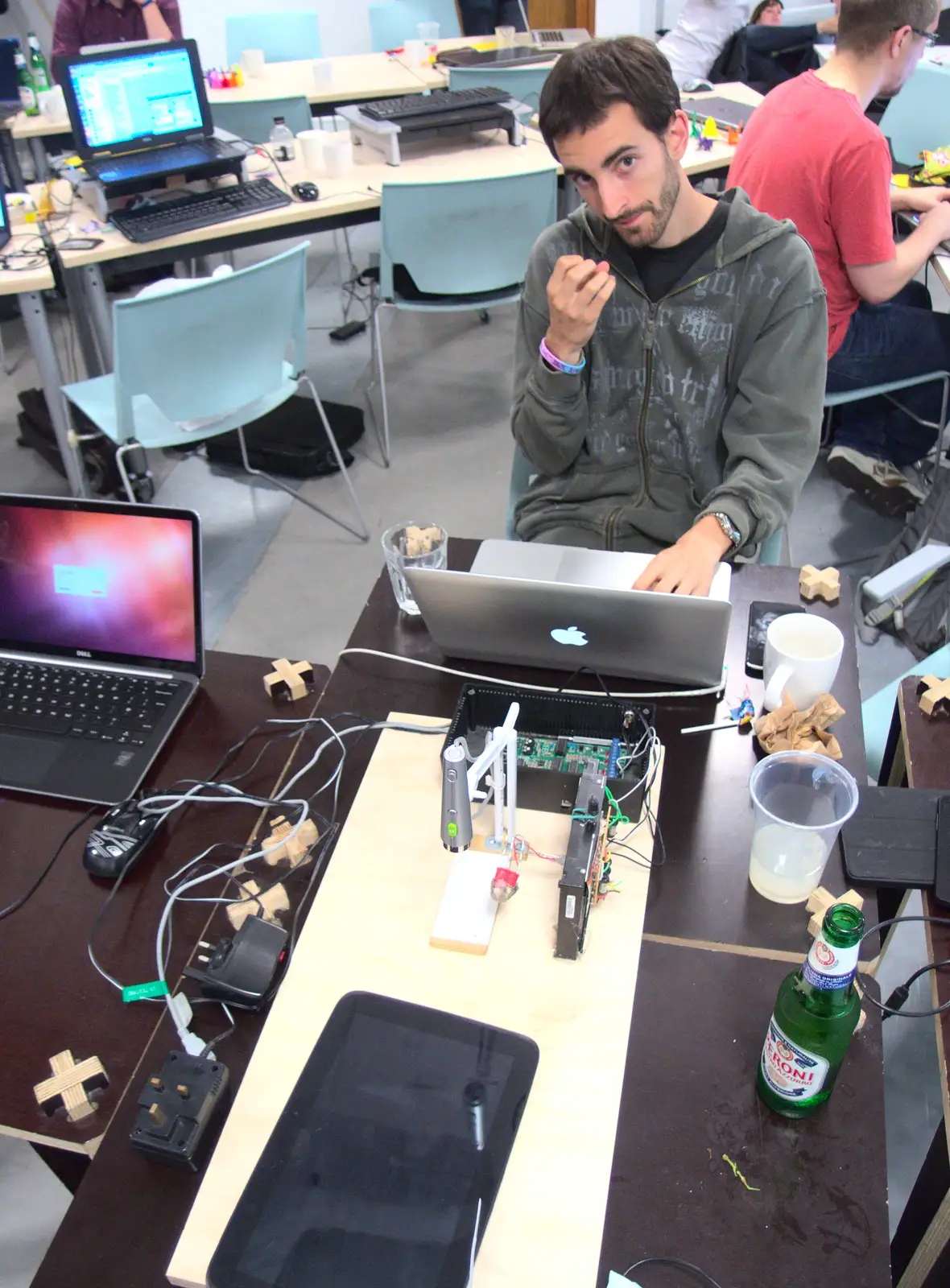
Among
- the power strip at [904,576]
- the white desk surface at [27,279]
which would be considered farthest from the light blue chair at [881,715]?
the white desk surface at [27,279]

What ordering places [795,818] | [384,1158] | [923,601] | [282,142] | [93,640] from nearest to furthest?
[384,1158] → [795,818] → [93,640] → [923,601] → [282,142]

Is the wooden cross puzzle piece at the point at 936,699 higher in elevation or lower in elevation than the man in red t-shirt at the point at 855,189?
lower

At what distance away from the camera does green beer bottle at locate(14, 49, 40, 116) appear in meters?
3.73

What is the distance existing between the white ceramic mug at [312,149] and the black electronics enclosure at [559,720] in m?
2.57

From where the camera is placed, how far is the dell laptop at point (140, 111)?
2.58 m

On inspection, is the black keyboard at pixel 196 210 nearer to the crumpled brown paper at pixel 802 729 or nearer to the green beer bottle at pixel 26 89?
the green beer bottle at pixel 26 89

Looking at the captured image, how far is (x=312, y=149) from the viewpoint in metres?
3.05

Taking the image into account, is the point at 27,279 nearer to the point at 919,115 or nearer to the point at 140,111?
the point at 140,111

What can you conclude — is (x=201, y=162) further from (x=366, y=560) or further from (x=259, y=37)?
(x=259, y=37)

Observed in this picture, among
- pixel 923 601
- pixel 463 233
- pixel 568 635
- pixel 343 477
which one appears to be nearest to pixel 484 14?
pixel 463 233

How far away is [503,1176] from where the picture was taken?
752 millimetres

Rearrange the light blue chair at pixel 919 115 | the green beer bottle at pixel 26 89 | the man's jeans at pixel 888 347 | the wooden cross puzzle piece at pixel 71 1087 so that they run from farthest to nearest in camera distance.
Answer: the green beer bottle at pixel 26 89
the light blue chair at pixel 919 115
the man's jeans at pixel 888 347
the wooden cross puzzle piece at pixel 71 1087

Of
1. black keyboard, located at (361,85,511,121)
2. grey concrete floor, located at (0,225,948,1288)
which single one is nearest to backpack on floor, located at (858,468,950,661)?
grey concrete floor, located at (0,225,948,1288)

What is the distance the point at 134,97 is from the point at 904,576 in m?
2.45
